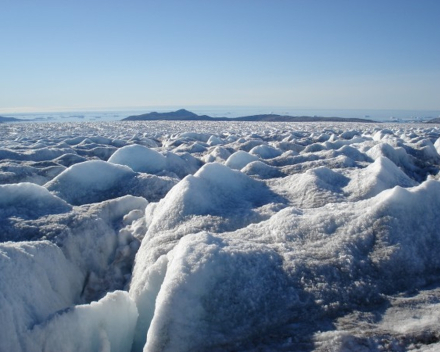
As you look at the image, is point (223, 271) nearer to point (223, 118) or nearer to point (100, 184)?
point (100, 184)

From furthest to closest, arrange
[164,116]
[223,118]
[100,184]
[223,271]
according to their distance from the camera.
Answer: [164,116] < [223,118] < [100,184] < [223,271]

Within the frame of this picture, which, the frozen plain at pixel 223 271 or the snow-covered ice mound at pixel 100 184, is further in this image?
the snow-covered ice mound at pixel 100 184

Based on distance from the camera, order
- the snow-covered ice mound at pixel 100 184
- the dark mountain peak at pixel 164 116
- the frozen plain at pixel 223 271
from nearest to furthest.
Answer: the frozen plain at pixel 223 271 → the snow-covered ice mound at pixel 100 184 → the dark mountain peak at pixel 164 116

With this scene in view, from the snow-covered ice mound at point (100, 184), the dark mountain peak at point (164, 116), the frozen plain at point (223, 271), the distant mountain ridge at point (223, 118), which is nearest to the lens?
the frozen plain at point (223, 271)

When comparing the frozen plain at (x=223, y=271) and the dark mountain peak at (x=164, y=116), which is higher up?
the dark mountain peak at (x=164, y=116)

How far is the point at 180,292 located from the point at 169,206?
4.31 feet

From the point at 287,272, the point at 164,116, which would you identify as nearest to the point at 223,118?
the point at 164,116

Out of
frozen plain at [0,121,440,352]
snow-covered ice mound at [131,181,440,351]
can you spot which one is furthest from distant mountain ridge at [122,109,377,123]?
snow-covered ice mound at [131,181,440,351]

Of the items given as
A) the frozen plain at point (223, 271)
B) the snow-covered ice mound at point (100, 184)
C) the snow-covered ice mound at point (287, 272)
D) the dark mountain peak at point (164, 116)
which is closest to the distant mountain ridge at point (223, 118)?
the dark mountain peak at point (164, 116)

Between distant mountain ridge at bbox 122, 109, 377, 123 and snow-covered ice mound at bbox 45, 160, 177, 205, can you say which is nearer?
snow-covered ice mound at bbox 45, 160, 177, 205

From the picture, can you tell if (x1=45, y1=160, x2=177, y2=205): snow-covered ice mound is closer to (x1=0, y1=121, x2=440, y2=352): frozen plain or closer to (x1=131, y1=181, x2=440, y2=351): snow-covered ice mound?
(x1=0, y1=121, x2=440, y2=352): frozen plain

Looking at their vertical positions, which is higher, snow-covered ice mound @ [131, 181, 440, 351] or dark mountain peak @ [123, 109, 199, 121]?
dark mountain peak @ [123, 109, 199, 121]

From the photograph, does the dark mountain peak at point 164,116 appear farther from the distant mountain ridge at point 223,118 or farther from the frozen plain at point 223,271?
the frozen plain at point 223,271

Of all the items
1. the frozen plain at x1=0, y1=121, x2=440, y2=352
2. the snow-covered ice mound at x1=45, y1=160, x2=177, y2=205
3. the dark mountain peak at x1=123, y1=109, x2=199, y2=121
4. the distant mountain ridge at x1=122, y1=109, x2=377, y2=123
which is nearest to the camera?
the frozen plain at x1=0, y1=121, x2=440, y2=352
